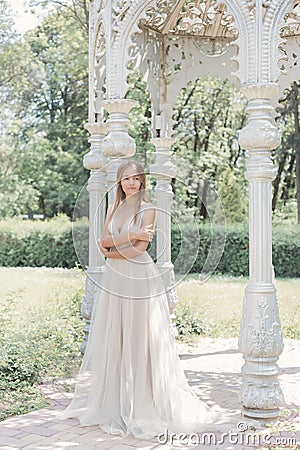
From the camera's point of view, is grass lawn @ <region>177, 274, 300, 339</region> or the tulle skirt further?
grass lawn @ <region>177, 274, 300, 339</region>

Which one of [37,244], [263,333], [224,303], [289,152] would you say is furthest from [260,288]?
[289,152]

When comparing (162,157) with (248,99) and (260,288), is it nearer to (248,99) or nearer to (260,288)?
(248,99)

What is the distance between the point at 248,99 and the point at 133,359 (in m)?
2.00

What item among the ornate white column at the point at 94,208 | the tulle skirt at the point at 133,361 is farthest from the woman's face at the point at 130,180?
the ornate white column at the point at 94,208

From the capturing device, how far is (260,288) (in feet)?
14.7

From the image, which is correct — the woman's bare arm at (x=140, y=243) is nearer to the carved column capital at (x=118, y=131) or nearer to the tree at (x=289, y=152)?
the carved column capital at (x=118, y=131)

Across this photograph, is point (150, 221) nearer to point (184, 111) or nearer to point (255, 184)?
point (255, 184)

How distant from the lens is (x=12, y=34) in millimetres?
19891

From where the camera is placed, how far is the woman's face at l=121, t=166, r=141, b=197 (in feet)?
15.3

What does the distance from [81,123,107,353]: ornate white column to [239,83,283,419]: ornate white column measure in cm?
227

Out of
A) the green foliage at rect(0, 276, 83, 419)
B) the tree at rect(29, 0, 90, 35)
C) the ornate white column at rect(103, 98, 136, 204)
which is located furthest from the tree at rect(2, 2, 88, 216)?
the ornate white column at rect(103, 98, 136, 204)

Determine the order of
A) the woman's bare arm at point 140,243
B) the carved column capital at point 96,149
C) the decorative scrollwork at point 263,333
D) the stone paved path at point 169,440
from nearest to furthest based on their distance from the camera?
1. the stone paved path at point 169,440
2. the decorative scrollwork at point 263,333
3. the woman's bare arm at point 140,243
4. the carved column capital at point 96,149

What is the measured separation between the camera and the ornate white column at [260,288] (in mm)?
4465

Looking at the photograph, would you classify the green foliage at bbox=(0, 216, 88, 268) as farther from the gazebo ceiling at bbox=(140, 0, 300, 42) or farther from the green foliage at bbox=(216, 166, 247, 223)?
the gazebo ceiling at bbox=(140, 0, 300, 42)
